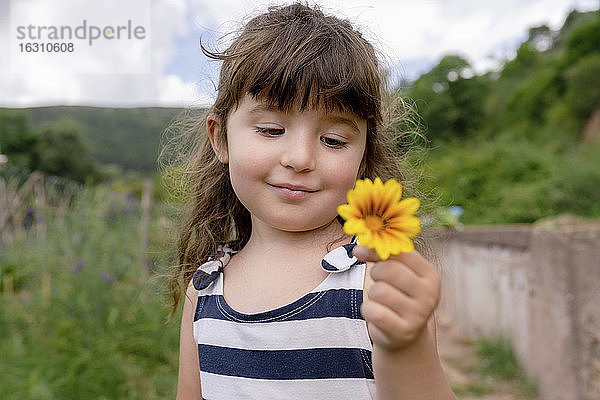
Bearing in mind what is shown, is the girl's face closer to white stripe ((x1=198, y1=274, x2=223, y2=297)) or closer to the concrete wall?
white stripe ((x1=198, y1=274, x2=223, y2=297))

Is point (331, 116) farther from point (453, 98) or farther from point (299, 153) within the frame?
point (453, 98)

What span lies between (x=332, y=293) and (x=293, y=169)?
0.25 m

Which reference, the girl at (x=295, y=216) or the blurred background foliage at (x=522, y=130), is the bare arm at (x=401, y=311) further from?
the blurred background foliage at (x=522, y=130)

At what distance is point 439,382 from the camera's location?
35.2 inches

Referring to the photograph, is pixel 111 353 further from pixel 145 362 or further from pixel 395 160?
pixel 395 160

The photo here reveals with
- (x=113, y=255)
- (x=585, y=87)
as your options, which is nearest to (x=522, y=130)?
(x=585, y=87)

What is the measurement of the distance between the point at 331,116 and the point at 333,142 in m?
0.05

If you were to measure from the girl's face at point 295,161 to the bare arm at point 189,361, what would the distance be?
354mm

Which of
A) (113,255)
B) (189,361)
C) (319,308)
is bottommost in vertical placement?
(113,255)

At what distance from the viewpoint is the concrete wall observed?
3.17 metres

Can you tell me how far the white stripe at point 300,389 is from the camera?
43.8 inches

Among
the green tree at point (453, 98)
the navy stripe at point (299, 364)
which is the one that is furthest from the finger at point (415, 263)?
the green tree at point (453, 98)

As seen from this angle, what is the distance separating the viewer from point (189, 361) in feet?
4.58

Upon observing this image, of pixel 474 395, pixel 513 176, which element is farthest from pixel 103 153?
pixel 474 395
